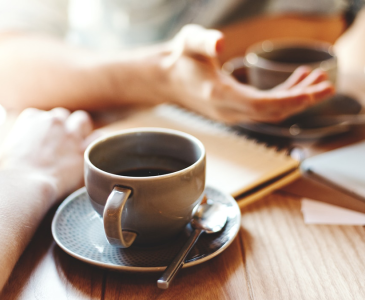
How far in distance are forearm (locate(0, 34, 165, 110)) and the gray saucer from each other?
1.27ft

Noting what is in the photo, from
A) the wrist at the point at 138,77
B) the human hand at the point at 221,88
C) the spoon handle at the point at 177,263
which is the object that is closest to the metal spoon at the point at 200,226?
the spoon handle at the point at 177,263

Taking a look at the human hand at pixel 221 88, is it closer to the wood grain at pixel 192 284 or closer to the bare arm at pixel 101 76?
the bare arm at pixel 101 76

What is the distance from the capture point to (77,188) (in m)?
0.51

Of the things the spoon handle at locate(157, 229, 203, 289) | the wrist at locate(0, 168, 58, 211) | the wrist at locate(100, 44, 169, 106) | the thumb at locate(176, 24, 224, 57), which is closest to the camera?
the spoon handle at locate(157, 229, 203, 289)

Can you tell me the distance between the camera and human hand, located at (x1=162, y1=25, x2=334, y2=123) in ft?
2.03

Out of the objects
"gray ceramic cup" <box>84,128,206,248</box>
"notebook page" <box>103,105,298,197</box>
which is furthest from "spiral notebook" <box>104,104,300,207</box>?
"gray ceramic cup" <box>84,128,206,248</box>

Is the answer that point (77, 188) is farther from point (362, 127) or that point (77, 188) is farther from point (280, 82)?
point (362, 127)

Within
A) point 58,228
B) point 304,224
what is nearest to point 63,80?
point 58,228

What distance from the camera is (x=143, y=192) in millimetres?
343

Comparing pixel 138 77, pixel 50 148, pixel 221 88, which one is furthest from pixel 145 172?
pixel 138 77

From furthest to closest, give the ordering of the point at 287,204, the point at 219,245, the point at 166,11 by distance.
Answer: the point at 166,11, the point at 287,204, the point at 219,245

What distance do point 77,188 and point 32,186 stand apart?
0.09 m

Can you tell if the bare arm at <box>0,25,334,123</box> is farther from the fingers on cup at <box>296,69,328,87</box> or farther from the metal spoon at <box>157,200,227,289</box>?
the metal spoon at <box>157,200,227,289</box>

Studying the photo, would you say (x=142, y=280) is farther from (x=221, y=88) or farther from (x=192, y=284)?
(x=221, y=88)
